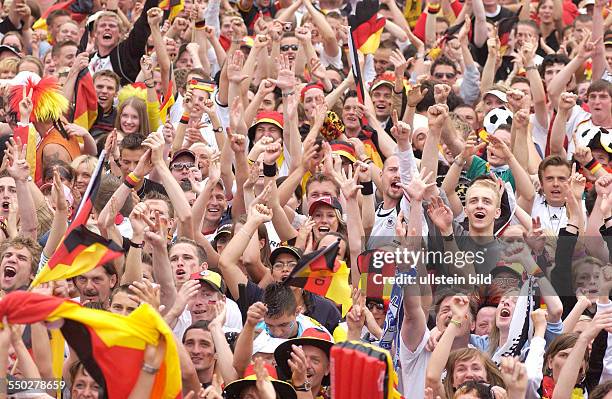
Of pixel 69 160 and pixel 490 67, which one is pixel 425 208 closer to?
pixel 69 160

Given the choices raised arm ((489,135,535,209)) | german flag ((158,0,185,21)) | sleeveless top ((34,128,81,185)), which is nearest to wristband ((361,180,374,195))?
raised arm ((489,135,535,209))

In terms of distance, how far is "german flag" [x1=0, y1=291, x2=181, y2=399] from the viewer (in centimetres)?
635

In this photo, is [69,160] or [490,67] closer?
[69,160]

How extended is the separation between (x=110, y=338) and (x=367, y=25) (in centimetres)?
696

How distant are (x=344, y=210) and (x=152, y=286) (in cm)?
266

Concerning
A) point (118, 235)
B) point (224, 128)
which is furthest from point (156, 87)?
point (118, 235)

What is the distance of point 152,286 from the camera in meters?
7.92

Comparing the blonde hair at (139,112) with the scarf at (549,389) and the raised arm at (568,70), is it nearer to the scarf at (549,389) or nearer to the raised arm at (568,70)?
the raised arm at (568,70)

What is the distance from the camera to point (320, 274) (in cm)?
882

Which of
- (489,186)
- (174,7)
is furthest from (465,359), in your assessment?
(174,7)

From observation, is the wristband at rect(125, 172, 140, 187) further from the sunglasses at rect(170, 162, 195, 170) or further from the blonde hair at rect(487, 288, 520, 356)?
the blonde hair at rect(487, 288, 520, 356)

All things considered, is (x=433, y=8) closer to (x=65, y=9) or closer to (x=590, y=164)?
(x=65, y=9)

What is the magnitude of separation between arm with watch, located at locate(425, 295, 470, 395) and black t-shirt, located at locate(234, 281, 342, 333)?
112cm

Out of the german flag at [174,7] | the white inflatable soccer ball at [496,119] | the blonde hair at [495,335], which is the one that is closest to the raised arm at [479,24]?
the white inflatable soccer ball at [496,119]
